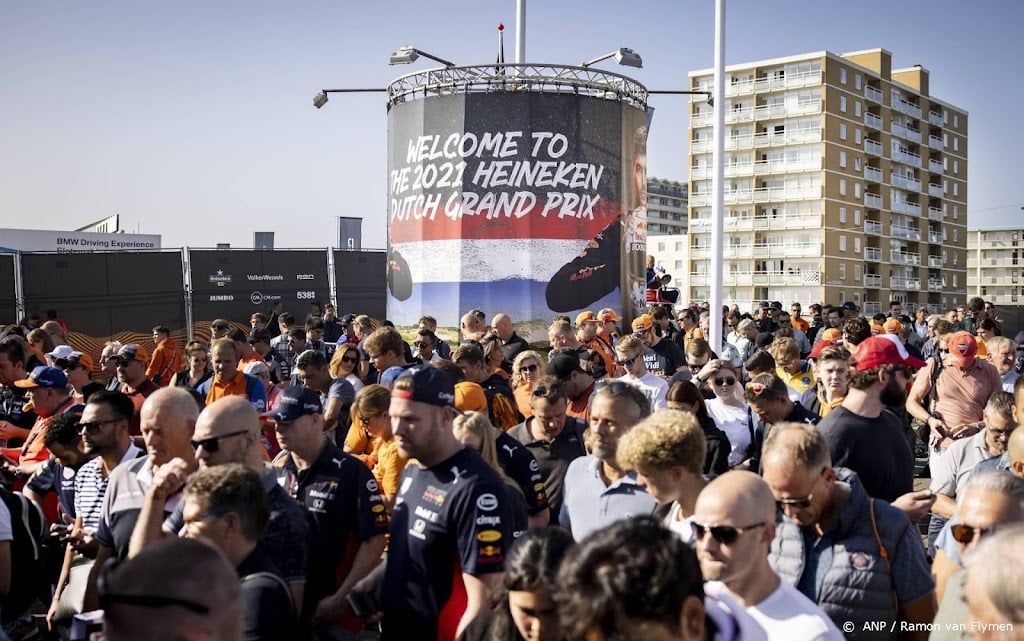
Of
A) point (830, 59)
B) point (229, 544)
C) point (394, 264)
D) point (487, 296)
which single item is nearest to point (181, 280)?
point (394, 264)

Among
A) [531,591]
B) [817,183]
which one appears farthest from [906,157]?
[531,591]

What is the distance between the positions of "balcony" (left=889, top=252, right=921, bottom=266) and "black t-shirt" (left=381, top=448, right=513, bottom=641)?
83594mm

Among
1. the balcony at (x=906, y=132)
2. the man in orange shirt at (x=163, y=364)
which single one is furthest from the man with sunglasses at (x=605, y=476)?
the balcony at (x=906, y=132)

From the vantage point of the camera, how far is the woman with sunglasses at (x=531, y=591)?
→ 2.57 metres

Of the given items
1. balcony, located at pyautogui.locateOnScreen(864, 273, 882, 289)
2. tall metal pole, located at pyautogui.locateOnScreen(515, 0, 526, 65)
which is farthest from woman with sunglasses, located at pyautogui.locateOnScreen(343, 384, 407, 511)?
balcony, located at pyautogui.locateOnScreen(864, 273, 882, 289)

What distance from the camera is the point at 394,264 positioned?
16297 millimetres

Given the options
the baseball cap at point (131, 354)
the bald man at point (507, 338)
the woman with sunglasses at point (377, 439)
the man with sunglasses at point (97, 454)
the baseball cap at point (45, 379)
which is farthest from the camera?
the bald man at point (507, 338)

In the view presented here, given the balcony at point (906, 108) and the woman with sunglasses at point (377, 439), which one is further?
the balcony at point (906, 108)

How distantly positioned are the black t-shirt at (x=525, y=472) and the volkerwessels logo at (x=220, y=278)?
737 inches

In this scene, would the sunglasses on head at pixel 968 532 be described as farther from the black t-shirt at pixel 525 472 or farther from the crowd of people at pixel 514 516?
the black t-shirt at pixel 525 472

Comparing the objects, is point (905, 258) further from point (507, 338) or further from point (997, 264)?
point (507, 338)

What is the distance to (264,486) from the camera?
11.1 ft

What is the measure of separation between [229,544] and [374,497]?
4.11 ft

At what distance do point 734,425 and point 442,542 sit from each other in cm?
350
